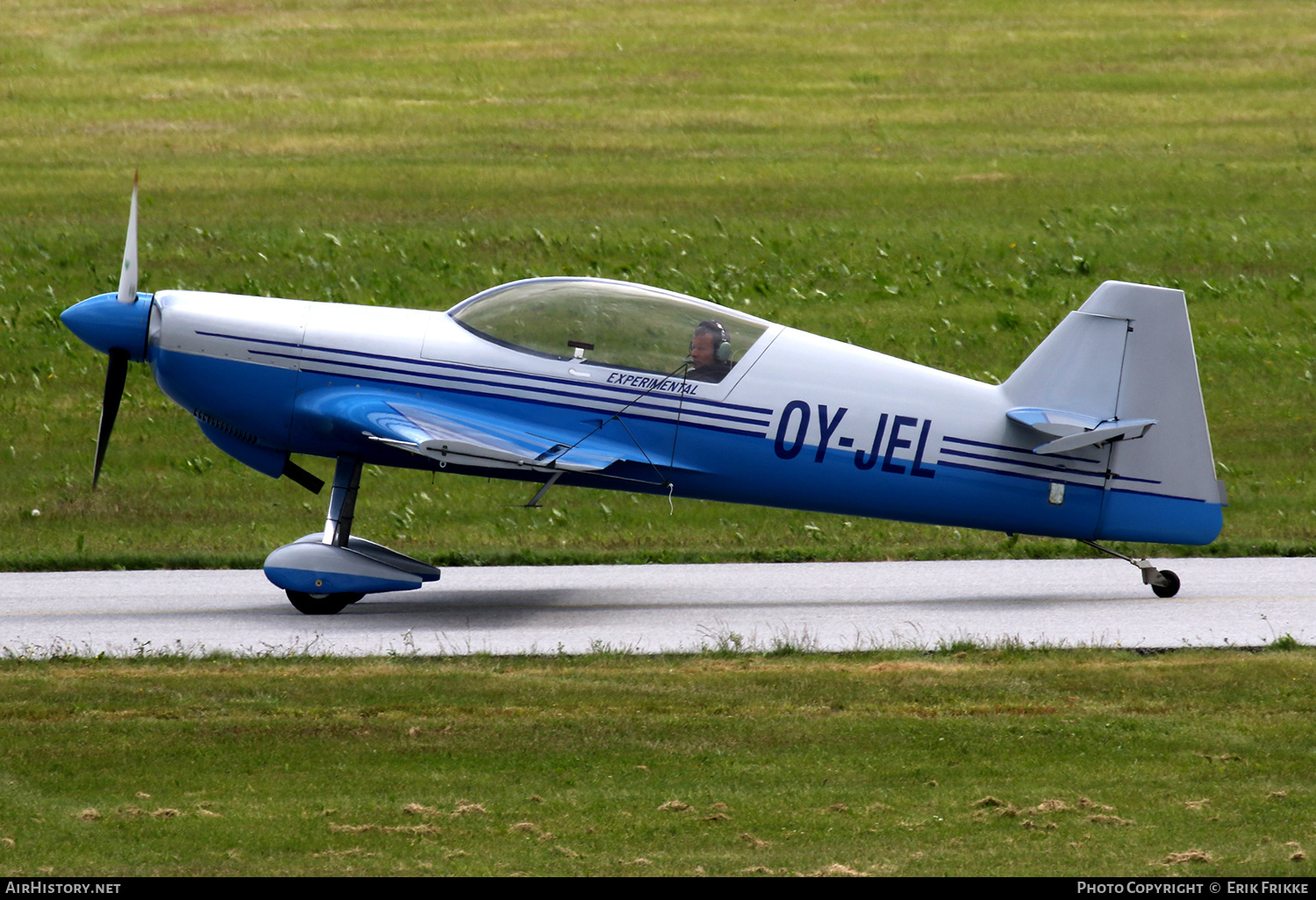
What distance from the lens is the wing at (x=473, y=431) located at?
35.3 feet

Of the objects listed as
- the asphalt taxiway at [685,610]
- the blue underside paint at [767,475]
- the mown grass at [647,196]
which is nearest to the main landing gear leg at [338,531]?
the asphalt taxiway at [685,610]

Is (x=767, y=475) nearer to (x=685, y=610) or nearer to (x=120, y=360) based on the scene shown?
(x=685, y=610)

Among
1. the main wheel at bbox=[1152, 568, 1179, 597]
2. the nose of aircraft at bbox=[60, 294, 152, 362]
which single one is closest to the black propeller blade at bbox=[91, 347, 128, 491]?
the nose of aircraft at bbox=[60, 294, 152, 362]

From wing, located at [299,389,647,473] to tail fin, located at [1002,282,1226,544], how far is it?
3.06 m

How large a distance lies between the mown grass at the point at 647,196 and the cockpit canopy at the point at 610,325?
9.13ft

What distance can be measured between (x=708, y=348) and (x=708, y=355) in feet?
0.18

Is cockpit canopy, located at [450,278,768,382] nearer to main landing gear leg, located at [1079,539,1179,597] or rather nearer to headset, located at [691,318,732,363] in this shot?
headset, located at [691,318,732,363]

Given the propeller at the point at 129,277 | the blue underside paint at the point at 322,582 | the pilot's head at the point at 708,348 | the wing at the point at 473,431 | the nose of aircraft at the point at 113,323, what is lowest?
the blue underside paint at the point at 322,582

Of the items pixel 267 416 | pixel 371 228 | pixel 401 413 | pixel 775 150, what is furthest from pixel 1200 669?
pixel 775 150

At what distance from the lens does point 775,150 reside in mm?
27844

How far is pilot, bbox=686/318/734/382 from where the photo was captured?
11055 mm

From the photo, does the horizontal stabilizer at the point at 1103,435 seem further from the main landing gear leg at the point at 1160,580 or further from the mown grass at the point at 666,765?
the mown grass at the point at 666,765

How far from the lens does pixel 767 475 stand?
36.4 feet

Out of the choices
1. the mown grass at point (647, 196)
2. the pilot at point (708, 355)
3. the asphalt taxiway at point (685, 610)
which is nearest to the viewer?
the asphalt taxiway at point (685, 610)
